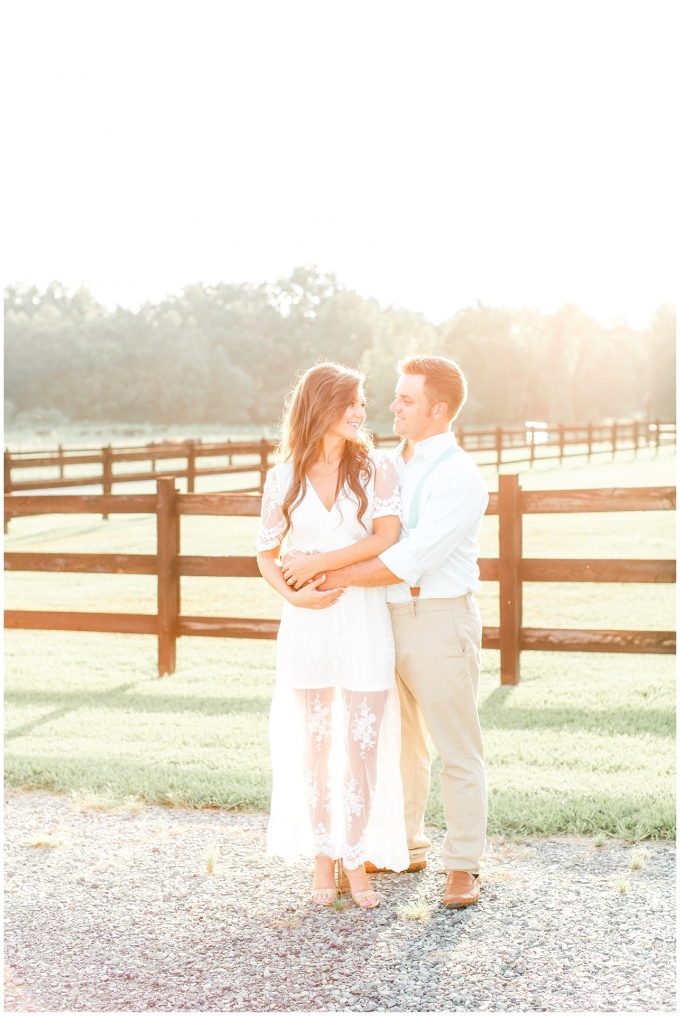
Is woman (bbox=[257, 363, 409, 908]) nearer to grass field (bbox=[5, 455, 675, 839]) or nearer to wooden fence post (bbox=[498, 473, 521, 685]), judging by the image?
grass field (bbox=[5, 455, 675, 839])

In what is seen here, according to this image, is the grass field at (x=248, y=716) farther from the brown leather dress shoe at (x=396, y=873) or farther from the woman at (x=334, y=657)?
the woman at (x=334, y=657)

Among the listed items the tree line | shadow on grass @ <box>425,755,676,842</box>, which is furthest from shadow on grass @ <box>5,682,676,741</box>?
the tree line

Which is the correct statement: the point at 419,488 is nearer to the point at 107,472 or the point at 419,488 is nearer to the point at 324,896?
the point at 324,896

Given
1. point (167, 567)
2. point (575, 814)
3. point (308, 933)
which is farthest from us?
point (167, 567)

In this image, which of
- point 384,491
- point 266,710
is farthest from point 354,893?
point 266,710

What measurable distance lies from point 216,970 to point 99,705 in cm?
329

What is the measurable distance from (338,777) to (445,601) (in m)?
0.71

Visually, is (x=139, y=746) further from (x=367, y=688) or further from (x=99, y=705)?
(x=367, y=688)

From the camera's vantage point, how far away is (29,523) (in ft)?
53.3

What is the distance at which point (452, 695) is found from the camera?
3.39m

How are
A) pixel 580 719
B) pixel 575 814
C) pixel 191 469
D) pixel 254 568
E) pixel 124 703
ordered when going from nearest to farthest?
pixel 575 814, pixel 580 719, pixel 124 703, pixel 254 568, pixel 191 469

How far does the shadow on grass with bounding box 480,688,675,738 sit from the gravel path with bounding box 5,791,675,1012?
60.6 inches

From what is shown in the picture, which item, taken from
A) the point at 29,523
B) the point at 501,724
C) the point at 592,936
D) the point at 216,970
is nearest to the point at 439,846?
the point at 592,936

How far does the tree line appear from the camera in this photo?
221 feet
